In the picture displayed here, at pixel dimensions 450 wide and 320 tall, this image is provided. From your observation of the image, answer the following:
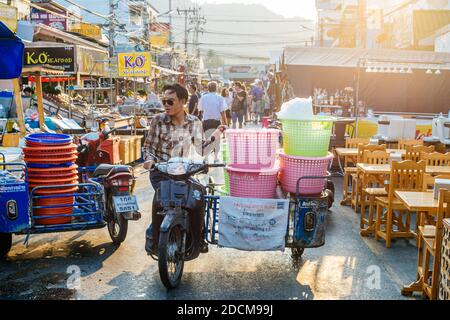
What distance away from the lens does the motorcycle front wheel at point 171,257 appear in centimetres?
456

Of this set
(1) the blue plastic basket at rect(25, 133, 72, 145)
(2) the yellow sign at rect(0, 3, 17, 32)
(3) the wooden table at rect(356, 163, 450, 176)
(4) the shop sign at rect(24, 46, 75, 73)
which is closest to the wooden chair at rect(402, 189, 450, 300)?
(3) the wooden table at rect(356, 163, 450, 176)

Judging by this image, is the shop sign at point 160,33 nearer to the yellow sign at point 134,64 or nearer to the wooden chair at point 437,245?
the yellow sign at point 134,64

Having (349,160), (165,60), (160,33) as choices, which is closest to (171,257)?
(349,160)

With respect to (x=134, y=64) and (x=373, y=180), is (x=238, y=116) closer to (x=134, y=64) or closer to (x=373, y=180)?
(x=134, y=64)

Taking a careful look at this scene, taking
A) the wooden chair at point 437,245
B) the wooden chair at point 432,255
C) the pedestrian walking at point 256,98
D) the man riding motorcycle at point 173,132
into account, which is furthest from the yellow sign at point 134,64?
the wooden chair at point 437,245

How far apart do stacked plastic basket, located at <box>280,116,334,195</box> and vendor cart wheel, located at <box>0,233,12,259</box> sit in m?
3.36

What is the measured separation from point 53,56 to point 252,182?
36.4ft

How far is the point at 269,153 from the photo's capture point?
5.04m

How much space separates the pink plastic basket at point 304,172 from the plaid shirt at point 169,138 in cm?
106

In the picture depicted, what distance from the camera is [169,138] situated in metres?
5.50
